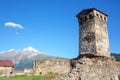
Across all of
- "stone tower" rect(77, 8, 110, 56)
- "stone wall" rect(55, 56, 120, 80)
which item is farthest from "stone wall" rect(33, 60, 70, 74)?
"stone wall" rect(55, 56, 120, 80)

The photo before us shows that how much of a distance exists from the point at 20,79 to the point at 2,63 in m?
32.1

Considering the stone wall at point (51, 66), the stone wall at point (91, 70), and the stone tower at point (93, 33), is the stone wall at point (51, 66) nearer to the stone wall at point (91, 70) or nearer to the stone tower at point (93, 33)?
the stone tower at point (93, 33)

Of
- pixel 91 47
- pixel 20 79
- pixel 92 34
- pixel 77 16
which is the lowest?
pixel 20 79

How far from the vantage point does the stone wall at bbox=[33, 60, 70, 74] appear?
31.8 metres

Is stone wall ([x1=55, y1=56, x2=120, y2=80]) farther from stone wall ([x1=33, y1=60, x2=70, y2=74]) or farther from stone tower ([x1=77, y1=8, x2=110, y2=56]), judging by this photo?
stone tower ([x1=77, y1=8, x2=110, y2=56])

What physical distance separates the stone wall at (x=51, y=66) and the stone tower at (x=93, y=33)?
4198mm

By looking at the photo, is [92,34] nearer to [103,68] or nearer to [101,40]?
[101,40]

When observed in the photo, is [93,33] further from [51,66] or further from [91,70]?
[91,70]

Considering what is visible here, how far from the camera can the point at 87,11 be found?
35.7 m

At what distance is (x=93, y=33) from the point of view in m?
33.8

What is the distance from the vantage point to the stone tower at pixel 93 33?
3362 centimetres

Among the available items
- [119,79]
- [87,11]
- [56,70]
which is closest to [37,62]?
[56,70]

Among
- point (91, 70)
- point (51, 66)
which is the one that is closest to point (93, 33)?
point (51, 66)

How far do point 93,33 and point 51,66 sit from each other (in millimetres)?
8408
